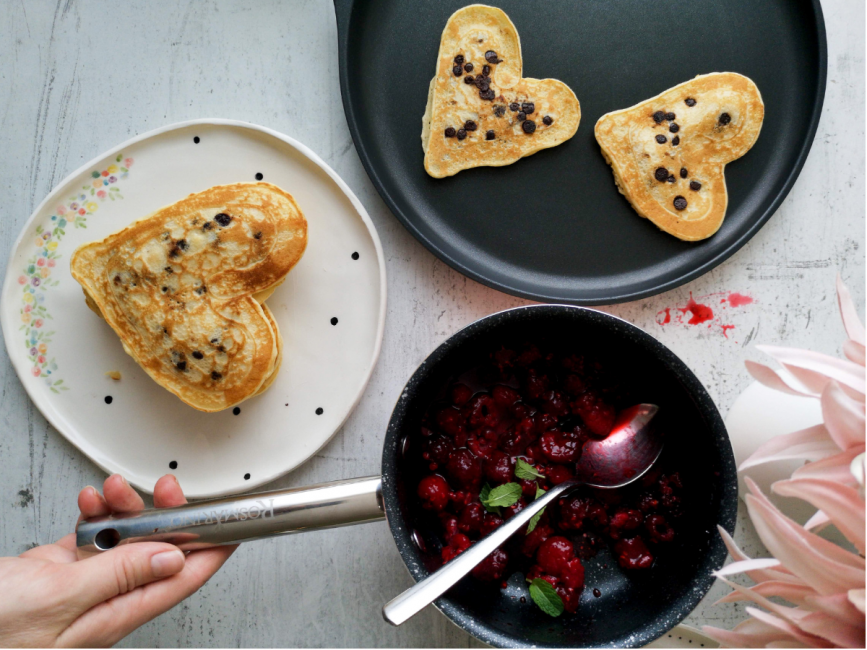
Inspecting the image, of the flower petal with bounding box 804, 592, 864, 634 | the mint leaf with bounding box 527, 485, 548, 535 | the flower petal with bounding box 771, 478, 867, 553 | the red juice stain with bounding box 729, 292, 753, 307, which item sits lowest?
the mint leaf with bounding box 527, 485, 548, 535

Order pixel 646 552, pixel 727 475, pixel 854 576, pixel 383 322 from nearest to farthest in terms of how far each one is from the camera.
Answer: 1. pixel 854 576
2. pixel 727 475
3. pixel 646 552
4. pixel 383 322

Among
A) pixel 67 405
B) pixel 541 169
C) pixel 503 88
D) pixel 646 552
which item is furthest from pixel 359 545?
pixel 503 88

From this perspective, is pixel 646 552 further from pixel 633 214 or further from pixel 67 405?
pixel 67 405

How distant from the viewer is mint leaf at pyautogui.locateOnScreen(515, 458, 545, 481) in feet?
3.73

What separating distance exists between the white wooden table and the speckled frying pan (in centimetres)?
25

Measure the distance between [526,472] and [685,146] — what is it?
80cm

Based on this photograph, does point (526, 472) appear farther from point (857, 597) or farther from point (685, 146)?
point (685, 146)

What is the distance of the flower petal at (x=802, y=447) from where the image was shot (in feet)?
2.32

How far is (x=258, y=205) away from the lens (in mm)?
1253

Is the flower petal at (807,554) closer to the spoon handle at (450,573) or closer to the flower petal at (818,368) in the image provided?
the flower petal at (818,368)

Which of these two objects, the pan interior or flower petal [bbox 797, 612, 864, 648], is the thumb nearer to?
the pan interior

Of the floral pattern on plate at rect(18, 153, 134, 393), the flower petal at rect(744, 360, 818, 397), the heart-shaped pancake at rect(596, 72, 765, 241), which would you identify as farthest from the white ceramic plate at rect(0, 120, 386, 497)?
→ the flower petal at rect(744, 360, 818, 397)

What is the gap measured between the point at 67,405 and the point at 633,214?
4.36 ft

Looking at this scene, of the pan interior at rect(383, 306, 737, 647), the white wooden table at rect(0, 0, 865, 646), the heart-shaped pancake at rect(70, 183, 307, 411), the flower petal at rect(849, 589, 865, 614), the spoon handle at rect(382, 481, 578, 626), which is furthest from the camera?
the white wooden table at rect(0, 0, 865, 646)
